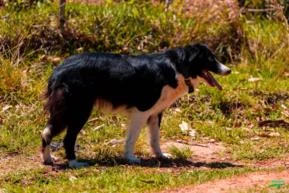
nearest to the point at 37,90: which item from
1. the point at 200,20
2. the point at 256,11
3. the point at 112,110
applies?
the point at 112,110

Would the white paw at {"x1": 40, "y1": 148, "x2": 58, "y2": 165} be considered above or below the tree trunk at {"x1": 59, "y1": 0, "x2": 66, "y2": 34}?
below

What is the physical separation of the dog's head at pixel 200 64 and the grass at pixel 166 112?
863 millimetres

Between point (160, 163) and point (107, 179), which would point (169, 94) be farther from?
point (107, 179)

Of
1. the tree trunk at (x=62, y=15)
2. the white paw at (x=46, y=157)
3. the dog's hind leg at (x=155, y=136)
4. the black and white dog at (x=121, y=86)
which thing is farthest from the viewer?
the tree trunk at (x=62, y=15)

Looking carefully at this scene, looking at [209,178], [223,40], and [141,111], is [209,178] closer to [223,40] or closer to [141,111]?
[141,111]

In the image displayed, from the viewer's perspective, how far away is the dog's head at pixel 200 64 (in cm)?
742

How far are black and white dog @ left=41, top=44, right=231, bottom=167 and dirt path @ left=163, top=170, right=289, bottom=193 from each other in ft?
4.15

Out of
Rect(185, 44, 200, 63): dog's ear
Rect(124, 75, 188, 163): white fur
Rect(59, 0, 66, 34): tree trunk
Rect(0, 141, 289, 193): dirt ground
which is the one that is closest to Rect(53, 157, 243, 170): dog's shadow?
Rect(0, 141, 289, 193): dirt ground

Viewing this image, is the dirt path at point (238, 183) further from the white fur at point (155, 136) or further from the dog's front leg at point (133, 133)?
the white fur at point (155, 136)

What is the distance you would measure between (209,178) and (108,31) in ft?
14.6

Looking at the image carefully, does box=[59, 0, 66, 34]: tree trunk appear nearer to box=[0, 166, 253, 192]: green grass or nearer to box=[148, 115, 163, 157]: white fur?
Answer: box=[148, 115, 163, 157]: white fur

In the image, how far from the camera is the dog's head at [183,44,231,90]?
7422 mm

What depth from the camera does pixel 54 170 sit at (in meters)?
7.05

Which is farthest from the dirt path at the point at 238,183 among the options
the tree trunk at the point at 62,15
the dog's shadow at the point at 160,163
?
the tree trunk at the point at 62,15
